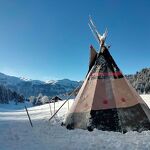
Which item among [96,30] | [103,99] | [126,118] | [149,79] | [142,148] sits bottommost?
[142,148]

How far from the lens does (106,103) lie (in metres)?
19.2

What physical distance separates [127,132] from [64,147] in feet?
18.7

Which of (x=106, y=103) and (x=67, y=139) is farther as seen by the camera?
(x=106, y=103)

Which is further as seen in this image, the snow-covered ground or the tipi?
the tipi

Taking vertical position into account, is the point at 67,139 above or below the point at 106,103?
below

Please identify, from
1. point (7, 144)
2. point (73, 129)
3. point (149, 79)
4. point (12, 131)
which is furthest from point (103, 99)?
point (149, 79)

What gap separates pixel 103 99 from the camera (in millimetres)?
19453

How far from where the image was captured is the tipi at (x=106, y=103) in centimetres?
1841

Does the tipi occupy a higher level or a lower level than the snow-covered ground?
higher

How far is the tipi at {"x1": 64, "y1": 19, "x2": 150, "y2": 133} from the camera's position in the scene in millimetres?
18406

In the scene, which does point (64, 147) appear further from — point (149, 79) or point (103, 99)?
point (149, 79)

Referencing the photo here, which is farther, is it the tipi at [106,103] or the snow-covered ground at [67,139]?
the tipi at [106,103]

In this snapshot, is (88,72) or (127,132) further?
(88,72)

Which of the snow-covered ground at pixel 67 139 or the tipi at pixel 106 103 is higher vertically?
the tipi at pixel 106 103
